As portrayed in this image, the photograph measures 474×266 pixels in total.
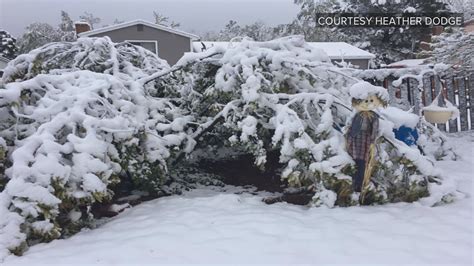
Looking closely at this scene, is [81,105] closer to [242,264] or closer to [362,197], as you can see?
[242,264]

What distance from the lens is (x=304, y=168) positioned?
381cm

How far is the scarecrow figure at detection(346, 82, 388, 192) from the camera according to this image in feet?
11.8

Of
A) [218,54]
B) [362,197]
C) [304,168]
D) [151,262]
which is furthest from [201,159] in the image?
[151,262]

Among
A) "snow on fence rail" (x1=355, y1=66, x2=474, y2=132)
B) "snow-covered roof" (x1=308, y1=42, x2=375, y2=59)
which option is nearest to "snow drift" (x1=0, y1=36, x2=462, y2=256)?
"snow on fence rail" (x1=355, y1=66, x2=474, y2=132)

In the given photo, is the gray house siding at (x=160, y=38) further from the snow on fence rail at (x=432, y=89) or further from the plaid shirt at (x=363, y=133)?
the plaid shirt at (x=363, y=133)

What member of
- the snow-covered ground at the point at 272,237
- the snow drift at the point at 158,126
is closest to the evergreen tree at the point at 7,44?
the snow drift at the point at 158,126

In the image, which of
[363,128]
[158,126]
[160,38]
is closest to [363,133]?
[363,128]

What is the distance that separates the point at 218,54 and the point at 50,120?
2075mm

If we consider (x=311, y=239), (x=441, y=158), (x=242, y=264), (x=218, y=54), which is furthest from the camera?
(x=441, y=158)

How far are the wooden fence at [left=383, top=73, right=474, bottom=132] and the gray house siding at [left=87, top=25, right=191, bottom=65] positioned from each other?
12823mm

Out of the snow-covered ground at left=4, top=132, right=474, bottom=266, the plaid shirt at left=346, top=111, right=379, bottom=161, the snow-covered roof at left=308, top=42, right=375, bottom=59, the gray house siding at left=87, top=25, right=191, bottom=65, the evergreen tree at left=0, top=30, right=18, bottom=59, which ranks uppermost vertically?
the evergreen tree at left=0, top=30, right=18, bottom=59

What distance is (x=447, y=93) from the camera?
6598mm

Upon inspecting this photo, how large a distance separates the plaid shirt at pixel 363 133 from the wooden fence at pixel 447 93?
10.1 feet

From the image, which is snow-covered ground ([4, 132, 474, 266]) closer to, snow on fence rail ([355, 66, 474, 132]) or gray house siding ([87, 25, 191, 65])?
snow on fence rail ([355, 66, 474, 132])
